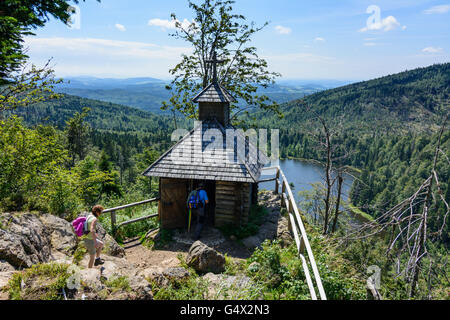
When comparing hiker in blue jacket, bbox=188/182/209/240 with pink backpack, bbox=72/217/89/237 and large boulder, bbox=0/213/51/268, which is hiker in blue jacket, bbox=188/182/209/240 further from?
large boulder, bbox=0/213/51/268

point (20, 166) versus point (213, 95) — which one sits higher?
point (213, 95)

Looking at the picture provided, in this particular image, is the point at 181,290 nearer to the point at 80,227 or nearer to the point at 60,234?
the point at 80,227

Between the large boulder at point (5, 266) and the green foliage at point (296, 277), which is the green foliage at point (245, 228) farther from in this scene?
the large boulder at point (5, 266)

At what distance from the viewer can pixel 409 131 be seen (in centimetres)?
11588

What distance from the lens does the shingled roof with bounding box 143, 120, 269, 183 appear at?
9.43 m

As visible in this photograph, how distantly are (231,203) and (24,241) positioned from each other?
6.20 metres

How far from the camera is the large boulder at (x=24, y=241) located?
4.60 meters

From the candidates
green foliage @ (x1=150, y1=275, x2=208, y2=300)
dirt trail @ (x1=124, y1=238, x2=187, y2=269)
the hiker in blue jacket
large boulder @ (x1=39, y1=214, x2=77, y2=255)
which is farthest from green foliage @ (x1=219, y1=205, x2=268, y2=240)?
large boulder @ (x1=39, y1=214, x2=77, y2=255)

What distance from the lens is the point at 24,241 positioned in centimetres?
504

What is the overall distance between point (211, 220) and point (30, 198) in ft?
20.2

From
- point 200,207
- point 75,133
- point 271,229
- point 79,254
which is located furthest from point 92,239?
point 75,133

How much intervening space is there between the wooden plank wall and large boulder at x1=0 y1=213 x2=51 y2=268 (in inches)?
212
